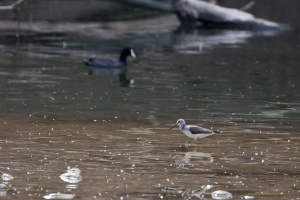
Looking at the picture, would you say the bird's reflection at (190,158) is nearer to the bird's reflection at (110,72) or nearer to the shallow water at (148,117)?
the shallow water at (148,117)

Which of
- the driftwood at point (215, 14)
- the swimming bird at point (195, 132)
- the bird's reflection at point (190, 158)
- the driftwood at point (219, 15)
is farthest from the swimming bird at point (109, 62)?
the bird's reflection at point (190, 158)

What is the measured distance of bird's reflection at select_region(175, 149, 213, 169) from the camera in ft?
38.0

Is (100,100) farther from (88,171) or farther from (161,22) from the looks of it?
(161,22)

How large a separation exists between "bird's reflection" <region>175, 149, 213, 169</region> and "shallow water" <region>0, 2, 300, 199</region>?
0.02 m

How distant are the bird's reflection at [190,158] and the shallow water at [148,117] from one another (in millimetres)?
19

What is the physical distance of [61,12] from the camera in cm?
3869

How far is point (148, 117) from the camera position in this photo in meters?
15.3

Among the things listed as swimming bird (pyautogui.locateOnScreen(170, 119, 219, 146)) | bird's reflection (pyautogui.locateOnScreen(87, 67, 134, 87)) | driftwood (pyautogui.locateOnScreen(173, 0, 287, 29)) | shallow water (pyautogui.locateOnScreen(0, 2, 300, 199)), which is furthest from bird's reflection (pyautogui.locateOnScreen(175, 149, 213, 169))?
driftwood (pyautogui.locateOnScreen(173, 0, 287, 29))

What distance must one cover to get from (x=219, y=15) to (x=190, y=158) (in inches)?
835

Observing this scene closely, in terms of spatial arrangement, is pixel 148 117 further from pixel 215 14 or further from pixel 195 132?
pixel 215 14

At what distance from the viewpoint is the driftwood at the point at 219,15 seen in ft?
107

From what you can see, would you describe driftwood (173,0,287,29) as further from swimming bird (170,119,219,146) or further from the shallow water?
swimming bird (170,119,219,146)

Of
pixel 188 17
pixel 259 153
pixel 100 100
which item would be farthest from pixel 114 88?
pixel 188 17

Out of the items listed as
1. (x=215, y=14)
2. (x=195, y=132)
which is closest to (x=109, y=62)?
(x=195, y=132)
